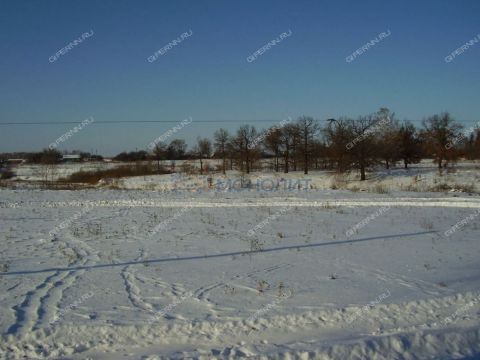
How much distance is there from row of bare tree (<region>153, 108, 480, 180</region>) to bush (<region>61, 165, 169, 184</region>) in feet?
37.8

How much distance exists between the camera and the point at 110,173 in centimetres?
6131

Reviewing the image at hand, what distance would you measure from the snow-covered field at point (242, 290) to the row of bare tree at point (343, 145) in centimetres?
3250

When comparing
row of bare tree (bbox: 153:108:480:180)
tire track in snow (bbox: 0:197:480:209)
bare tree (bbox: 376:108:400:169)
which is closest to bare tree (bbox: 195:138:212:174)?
row of bare tree (bbox: 153:108:480:180)

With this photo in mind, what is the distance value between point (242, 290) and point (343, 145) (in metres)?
42.3

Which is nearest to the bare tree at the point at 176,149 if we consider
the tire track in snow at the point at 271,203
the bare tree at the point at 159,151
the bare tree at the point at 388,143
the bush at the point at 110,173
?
the bare tree at the point at 159,151

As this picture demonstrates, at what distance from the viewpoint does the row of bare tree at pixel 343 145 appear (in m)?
48.3

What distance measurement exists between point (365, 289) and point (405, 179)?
119 ft

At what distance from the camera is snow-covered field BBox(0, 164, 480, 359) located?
611 centimetres

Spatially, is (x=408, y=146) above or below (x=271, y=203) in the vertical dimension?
above

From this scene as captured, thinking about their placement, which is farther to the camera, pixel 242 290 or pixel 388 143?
pixel 388 143

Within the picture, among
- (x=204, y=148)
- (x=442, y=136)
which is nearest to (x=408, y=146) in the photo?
(x=442, y=136)

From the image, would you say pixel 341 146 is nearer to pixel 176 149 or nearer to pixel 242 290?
pixel 242 290

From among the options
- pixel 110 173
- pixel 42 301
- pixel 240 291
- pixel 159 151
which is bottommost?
pixel 240 291

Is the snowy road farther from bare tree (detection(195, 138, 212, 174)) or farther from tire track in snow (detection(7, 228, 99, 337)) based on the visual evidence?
bare tree (detection(195, 138, 212, 174))
